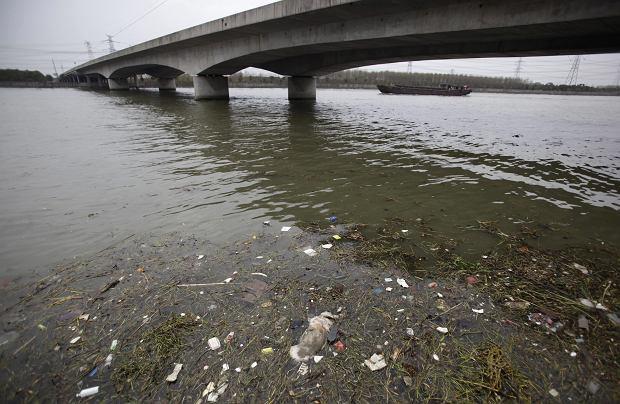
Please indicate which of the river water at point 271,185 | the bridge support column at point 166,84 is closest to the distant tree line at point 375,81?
the bridge support column at point 166,84


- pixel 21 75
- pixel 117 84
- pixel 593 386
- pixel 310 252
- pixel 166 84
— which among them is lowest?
pixel 593 386

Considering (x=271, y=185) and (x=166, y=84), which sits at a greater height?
(x=166, y=84)

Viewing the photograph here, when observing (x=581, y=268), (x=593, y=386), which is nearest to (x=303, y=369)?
(x=593, y=386)

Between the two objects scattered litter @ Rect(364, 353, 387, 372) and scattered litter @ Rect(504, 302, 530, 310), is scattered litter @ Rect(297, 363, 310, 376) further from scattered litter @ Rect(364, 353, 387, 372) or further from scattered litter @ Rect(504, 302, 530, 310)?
scattered litter @ Rect(504, 302, 530, 310)

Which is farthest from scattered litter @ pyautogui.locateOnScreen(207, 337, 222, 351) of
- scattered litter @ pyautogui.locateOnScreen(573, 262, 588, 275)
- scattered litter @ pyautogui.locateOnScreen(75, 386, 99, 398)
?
scattered litter @ pyautogui.locateOnScreen(573, 262, 588, 275)

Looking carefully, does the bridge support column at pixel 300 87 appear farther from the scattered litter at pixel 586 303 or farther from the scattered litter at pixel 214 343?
the scattered litter at pixel 214 343

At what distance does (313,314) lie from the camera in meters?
3.11

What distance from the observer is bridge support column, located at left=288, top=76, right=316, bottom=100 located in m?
35.3

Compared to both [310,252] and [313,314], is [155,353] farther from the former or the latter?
[310,252]

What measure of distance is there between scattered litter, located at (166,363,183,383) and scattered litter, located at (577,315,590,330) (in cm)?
389

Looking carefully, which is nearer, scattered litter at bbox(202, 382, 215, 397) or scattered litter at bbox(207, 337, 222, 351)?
scattered litter at bbox(202, 382, 215, 397)

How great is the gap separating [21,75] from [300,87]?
89.7m

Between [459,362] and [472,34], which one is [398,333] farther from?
[472,34]

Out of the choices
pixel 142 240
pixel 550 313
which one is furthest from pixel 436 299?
pixel 142 240
